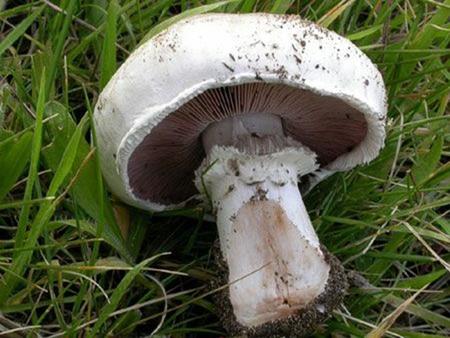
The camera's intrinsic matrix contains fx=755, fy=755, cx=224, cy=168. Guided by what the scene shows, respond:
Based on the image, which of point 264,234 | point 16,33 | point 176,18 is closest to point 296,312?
point 264,234

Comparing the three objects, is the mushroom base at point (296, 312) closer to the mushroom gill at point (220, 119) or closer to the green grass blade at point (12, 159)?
the mushroom gill at point (220, 119)

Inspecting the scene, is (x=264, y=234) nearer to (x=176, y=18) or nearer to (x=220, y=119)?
(x=220, y=119)

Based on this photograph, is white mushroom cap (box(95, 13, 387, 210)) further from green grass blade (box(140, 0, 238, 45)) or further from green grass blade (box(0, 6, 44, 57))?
green grass blade (box(0, 6, 44, 57))

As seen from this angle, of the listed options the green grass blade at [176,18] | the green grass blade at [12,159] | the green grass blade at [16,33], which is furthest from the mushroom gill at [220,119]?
the green grass blade at [16,33]

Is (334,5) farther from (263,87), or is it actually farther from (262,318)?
(262,318)

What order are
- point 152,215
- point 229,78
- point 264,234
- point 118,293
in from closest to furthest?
point 229,78 < point 118,293 < point 264,234 < point 152,215

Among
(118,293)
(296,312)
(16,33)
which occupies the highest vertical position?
(16,33)
